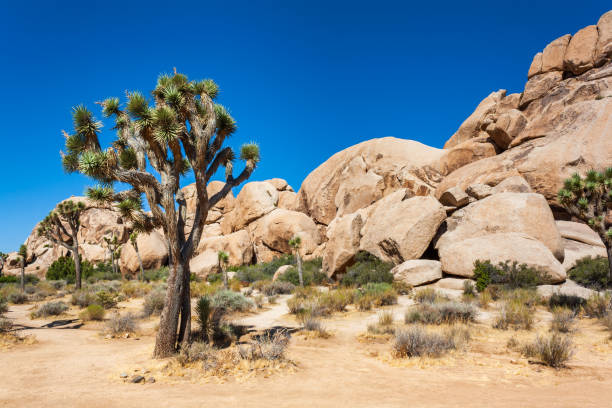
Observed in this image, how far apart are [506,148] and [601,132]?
636cm

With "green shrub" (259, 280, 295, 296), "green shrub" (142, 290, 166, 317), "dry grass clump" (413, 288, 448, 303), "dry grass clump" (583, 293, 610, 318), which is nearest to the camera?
"dry grass clump" (583, 293, 610, 318)

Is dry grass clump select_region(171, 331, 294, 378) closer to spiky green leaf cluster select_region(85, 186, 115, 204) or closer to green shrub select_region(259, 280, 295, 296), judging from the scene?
spiky green leaf cluster select_region(85, 186, 115, 204)

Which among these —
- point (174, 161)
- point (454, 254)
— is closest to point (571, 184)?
point (454, 254)

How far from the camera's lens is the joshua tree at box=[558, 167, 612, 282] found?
11.7m

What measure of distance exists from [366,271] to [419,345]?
452 inches

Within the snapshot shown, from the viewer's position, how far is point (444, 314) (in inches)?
419

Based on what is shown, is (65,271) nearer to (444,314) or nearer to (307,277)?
(307,277)

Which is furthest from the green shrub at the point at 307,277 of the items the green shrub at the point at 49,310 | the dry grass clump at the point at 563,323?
the dry grass clump at the point at 563,323

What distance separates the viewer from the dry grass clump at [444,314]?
10.4 meters

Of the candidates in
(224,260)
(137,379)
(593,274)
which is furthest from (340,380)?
(224,260)

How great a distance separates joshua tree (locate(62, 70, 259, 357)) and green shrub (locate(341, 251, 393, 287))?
11.2m

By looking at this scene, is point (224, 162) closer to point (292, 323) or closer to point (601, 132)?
point (292, 323)

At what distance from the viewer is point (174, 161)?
8.82 meters

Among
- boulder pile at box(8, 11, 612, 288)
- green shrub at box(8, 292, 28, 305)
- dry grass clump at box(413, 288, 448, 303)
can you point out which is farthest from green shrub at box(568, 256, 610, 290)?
green shrub at box(8, 292, 28, 305)
